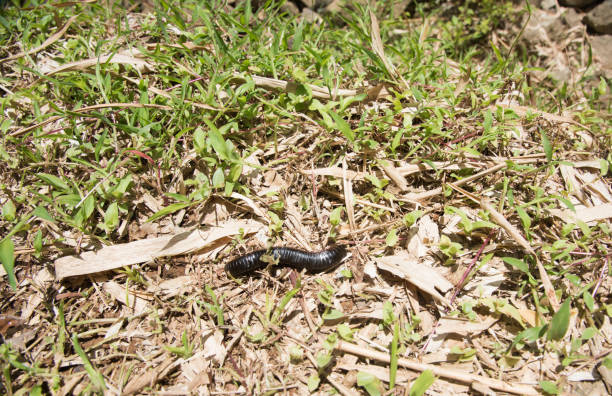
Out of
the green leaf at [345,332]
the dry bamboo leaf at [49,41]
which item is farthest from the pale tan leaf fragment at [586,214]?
the dry bamboo leaf at [49,41]

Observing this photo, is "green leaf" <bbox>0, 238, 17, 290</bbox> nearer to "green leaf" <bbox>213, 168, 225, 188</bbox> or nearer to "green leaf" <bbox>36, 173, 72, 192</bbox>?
"green leaf" <bbox>36, 173, 72, 192</bbox>

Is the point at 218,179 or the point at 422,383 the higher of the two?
the point at 218,179

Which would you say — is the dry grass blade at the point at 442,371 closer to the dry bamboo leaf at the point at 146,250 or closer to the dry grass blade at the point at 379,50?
the dry bamboo leaf at the point at 146,250

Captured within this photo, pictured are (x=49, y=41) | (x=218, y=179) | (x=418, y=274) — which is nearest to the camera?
(x=418, y=274)

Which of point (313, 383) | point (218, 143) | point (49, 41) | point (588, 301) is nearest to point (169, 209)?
point (218, 143)

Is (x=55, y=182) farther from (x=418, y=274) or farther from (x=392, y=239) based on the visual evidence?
(x=418, y=274)

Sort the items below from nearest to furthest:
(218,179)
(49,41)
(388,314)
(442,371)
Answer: (442,371) < (388,314) < (218,179) < (49,41)

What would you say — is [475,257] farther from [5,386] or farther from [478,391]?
[5,386]

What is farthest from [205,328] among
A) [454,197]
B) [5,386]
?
[454,197]
